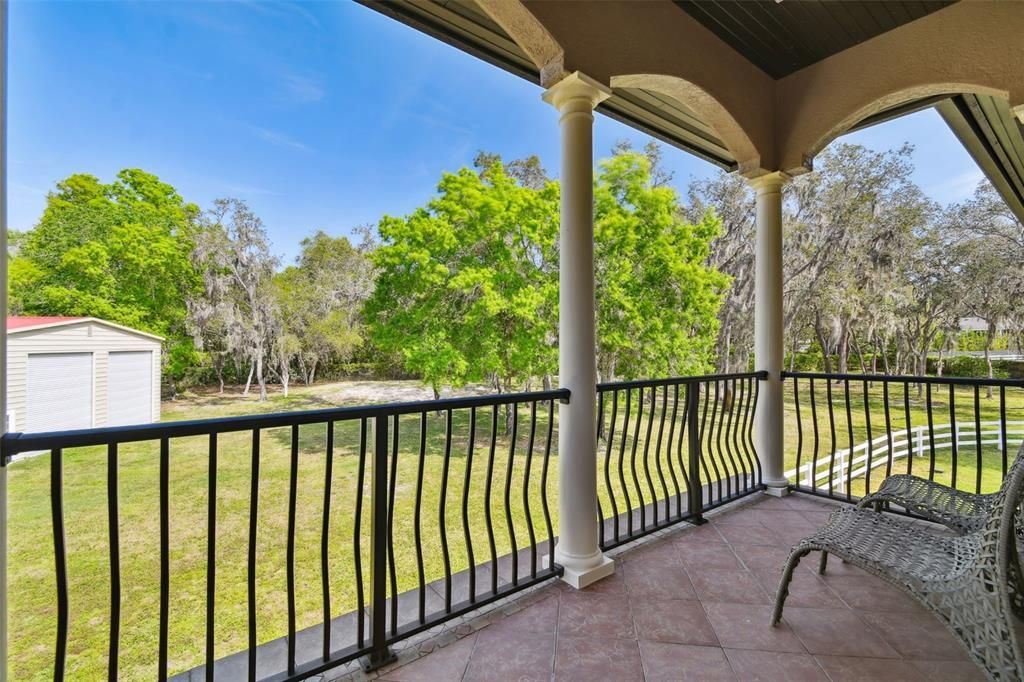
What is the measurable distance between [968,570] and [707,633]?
881 millimetres

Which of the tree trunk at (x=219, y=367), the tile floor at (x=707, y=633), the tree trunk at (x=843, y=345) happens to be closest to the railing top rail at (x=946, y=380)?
the tile floor at (x=707, y=633)

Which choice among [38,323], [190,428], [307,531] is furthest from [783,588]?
[307,531]

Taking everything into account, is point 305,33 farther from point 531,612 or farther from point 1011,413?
point 1011,413

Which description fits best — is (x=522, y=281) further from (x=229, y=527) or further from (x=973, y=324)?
(x=973, y=324)

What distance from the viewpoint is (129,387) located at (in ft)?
24.3

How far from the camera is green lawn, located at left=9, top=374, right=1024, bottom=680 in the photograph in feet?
14.5

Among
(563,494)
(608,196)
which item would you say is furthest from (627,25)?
(608,196)

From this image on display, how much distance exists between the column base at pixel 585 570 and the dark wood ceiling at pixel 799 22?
127 inches

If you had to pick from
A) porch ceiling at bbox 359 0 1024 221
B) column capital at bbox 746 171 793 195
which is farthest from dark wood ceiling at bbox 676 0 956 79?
column capital at bbox 746 171 793 195

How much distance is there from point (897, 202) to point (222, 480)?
17406mm

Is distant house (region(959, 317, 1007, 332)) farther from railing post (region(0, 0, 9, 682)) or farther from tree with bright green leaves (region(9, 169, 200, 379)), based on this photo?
tree with bright green leaves (region(9, 169, 200, 379))

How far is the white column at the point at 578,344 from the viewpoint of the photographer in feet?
6.66

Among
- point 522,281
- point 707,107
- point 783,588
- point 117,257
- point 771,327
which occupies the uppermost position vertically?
point 117,257

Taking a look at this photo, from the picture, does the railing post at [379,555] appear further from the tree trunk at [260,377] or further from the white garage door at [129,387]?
the tree trunk at [260,377]
